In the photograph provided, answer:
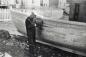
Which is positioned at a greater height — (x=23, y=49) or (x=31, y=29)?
(x=31, y=29)

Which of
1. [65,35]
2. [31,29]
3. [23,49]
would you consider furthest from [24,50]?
[65,35]

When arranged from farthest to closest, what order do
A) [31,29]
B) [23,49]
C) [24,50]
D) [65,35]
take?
[23,49]
[24,50]
[31,29]
[65,35]

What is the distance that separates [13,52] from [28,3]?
10598mm

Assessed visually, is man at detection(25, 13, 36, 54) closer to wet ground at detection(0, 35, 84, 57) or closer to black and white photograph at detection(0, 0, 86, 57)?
A: black and white photograph at detection(0, 0, 86, 57)

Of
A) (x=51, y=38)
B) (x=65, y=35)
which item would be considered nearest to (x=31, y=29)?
(x=51, y=38)

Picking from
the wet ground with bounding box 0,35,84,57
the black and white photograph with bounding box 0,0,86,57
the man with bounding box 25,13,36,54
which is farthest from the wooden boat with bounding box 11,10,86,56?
the man with bounding box 25,13,36,54

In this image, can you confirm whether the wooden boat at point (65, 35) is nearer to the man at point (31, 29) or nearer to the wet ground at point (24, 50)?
the wet ground at point (24, 50)

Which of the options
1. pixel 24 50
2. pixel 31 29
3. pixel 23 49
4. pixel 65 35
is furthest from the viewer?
pixel 23 49

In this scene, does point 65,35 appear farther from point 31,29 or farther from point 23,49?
point 23,49

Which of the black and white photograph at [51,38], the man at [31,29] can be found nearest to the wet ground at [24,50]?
the black and white photograph at [51,38]

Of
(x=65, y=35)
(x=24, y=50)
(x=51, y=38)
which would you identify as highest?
(x=65, y=35)

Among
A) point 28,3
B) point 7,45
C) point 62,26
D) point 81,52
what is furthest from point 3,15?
point 81,52

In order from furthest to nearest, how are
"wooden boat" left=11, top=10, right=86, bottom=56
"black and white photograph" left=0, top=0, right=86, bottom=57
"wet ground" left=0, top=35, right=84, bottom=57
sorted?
"wet ground" left=0, top=35, right=84, bottom=57 → "black and white photograph" left=0, top=0, right=86, bottom=57 → "wooden boat" left=11, top=10, right=86, bottom=56

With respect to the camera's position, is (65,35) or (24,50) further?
(24,50)
